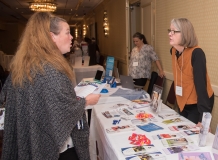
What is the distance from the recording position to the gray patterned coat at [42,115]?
126cm

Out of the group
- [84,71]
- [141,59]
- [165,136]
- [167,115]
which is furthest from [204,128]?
[84,71]

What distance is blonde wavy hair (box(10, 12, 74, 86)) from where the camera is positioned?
1271mm

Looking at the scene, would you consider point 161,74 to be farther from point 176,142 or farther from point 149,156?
point 149,156

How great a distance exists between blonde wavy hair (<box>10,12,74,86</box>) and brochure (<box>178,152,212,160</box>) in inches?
29.5

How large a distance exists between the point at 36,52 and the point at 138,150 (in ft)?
2.67

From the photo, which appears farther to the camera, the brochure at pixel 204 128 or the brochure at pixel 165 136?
the brochure at pixel 165 136

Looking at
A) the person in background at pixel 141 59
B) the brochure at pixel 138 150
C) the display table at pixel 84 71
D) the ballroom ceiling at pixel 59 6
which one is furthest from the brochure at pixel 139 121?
the ballroom ceiling at pixel 59 6

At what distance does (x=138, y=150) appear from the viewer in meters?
1.46

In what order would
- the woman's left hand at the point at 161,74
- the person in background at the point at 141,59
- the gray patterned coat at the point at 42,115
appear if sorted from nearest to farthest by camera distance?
the gray patterned coat at the point at 42,115 → the woman's left hand at the point at 161,74 → the person in background at the point at 141,59

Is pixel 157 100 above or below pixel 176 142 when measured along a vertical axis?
above

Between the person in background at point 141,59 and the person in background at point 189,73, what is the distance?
2.03m

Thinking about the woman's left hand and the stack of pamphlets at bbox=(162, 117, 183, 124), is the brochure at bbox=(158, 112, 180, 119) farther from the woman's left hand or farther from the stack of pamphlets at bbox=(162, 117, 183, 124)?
the woman's left hand

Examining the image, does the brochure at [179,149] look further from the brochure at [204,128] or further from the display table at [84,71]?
the display table at [84,71]

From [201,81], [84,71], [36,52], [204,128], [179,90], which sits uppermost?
[36,52]
